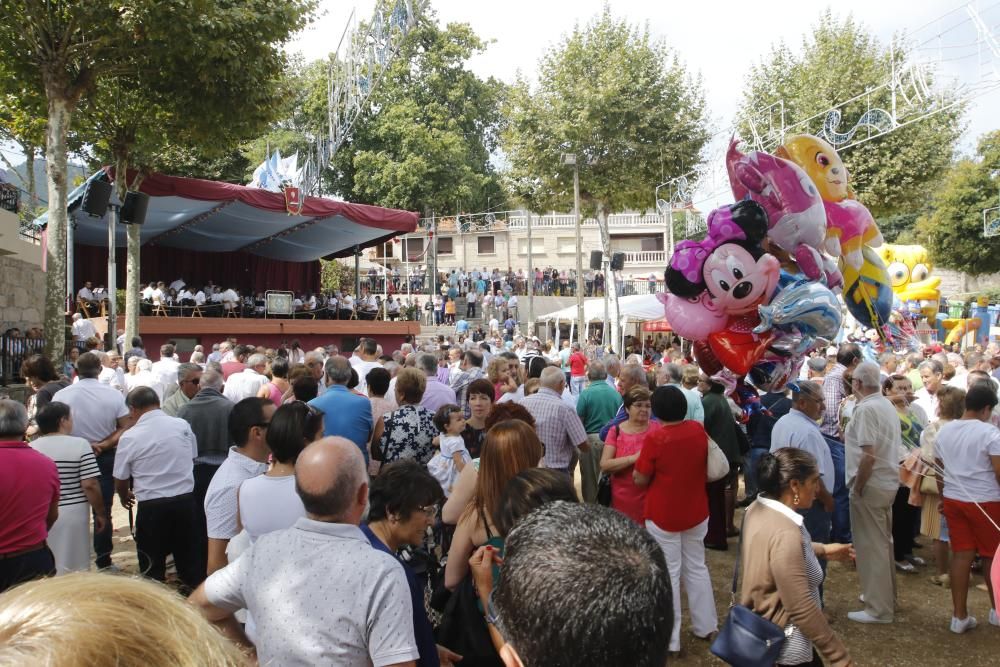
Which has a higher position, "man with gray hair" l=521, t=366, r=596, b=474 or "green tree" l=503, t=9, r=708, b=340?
"green tree" l=503, t=9, r=708, b=340

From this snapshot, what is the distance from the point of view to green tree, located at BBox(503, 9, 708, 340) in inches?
816

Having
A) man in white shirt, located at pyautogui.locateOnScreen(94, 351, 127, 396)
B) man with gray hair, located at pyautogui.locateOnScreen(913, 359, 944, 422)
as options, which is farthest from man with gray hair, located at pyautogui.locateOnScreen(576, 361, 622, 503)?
man in white shirt, located at pyautogui.locateOnScreen(94, 351, 127, 396)

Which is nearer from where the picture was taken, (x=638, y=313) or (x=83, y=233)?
(x=83, y=233)

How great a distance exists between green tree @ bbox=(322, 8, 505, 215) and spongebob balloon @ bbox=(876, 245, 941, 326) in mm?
17716

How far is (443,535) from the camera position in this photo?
3.76 metres

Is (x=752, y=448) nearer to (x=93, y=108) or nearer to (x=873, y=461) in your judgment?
(x=873, y=461)

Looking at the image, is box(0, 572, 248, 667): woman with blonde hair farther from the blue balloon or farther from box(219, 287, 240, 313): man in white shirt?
box(219, 287, 240, 313): man in white shirt

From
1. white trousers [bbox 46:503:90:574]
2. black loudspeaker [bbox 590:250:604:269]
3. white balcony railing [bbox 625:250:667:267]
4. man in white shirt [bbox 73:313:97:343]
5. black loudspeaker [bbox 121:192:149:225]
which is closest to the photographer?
white trousers [bbox 46:503:90:574]

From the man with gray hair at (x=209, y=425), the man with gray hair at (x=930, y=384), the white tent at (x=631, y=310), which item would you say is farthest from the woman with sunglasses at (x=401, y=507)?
the white tent at (x=631, y=310)

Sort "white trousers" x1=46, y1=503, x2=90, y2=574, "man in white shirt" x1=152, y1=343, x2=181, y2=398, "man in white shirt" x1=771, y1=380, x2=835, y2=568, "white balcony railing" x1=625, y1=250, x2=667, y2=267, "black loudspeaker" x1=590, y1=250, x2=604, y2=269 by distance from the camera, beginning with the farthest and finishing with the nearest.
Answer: "white balcony railing" x1=625, y1=250, x2=667, y2=267 < "black loudspeaker" x1=590, y1=250, x2=604, y2=269 < "man in white shirt" x1=152, y1=343, x2=181, y2=398 < "man in white shirt" x1=771, y1=380, x2=835, y2=568 < "white trousers" x1=46, y1=503, x2=90, y2=574

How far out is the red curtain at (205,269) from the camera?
65.8ft

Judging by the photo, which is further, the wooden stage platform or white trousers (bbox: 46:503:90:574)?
the wooden stage platform

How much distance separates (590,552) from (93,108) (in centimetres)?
1442

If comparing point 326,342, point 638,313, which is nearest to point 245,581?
point 638,313
